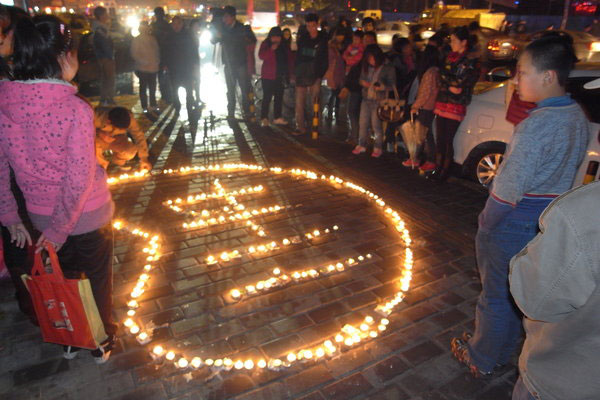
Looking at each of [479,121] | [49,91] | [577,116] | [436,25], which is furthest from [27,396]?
[436,25]

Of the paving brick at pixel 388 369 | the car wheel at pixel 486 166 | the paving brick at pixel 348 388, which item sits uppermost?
the car wheel at pixel 486 166

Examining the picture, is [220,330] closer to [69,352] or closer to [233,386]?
[233,386]

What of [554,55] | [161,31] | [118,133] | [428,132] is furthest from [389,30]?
[554,55]

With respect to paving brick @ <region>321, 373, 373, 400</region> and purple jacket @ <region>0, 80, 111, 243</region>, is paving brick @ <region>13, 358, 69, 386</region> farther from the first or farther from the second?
paving brick @ <region>321, 373, 373, 400</region>

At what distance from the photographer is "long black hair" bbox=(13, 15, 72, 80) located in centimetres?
223

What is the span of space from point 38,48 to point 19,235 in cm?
126

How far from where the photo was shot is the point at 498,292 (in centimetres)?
270

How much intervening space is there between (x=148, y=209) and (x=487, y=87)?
509 centimetres

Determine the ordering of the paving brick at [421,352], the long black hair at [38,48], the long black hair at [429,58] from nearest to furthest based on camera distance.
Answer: the long black hair at [38,48] < the paving brick at [421,352] < the long black hair at [429,58]

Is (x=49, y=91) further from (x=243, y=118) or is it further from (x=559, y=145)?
(x=243, y=118)

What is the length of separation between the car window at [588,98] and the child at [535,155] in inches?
112

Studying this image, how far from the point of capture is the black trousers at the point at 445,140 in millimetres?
6316

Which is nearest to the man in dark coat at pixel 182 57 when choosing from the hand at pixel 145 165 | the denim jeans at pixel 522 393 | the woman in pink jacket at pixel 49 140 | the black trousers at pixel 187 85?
the black trousers at pixel 187 85

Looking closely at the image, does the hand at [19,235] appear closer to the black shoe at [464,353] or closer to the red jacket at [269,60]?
the black shoe at [464,353]
